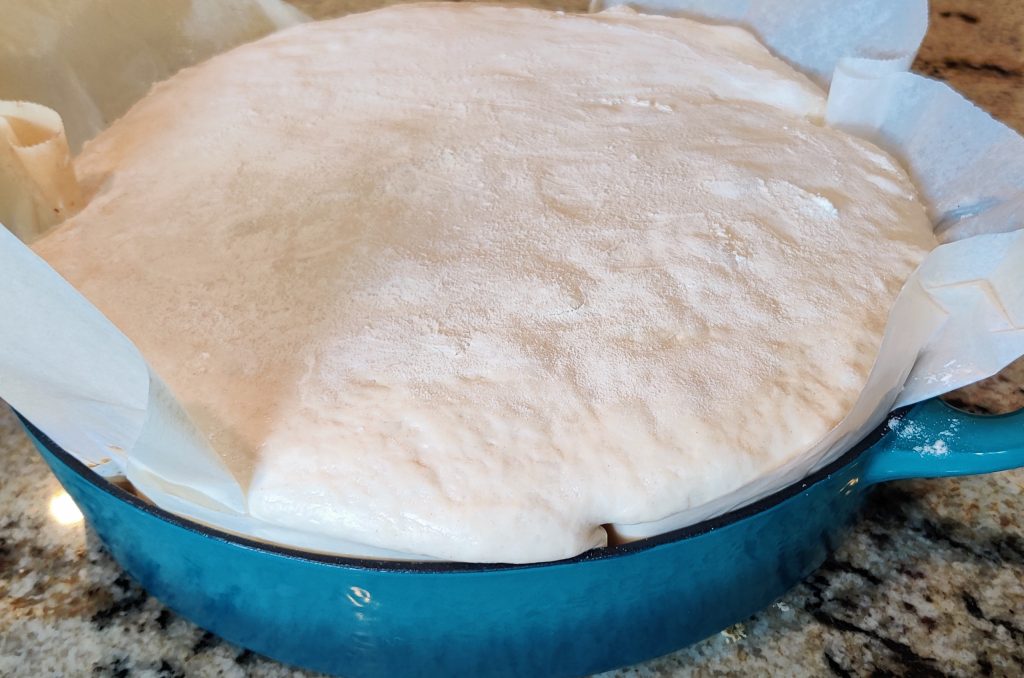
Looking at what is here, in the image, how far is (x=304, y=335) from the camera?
56 cm

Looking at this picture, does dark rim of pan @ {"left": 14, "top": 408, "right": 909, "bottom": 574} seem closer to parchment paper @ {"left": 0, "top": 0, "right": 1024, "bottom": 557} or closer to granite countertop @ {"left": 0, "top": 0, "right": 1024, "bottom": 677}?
parchment paper @ {"left": 0, "top": 0, "right": 1024, "bottom": 557}

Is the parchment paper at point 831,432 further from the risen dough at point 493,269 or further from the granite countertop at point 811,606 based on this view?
the granite countertop at point 811,606

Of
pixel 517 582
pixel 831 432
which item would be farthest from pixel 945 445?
pixel 517 582

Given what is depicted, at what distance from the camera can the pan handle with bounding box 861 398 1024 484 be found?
0.55m

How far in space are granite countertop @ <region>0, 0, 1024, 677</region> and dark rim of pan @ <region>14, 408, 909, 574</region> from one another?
0.47 ft

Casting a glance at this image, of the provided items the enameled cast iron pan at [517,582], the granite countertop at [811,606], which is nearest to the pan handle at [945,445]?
the enameled cast iron pan at [517,582]

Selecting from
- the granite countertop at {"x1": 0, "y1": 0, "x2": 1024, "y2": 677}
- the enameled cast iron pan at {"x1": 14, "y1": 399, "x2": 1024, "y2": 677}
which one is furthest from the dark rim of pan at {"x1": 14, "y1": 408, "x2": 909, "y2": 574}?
the granite countertop at {"x1": 0, "y1": 0, "x2": 1024, "y2": 677}

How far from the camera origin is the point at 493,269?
0.60m

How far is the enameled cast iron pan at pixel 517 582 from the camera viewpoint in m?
0.47

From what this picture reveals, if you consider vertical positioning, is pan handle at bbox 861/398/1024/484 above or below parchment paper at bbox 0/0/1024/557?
below

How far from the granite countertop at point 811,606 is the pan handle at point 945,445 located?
0.11 meters

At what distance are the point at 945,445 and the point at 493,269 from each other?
11.5 inches

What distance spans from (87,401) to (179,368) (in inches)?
3.0

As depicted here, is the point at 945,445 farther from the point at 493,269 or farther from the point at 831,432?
the point at 493,269
